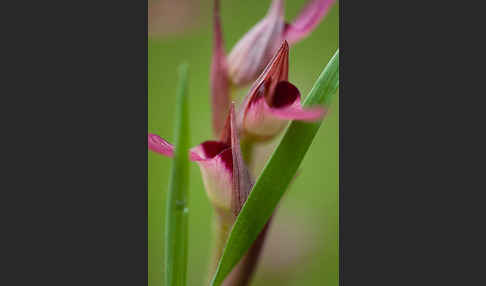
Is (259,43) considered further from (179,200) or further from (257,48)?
(179,200)

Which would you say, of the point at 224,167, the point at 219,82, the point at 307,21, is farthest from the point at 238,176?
the point at 307,21

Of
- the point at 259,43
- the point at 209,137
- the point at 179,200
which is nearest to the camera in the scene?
the point at 179,200

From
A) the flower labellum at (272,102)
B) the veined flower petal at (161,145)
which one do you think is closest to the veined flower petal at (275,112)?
the flower labellum at (272,102)

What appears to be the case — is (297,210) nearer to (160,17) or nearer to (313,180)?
(313,180)

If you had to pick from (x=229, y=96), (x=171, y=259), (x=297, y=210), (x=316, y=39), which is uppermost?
(x=316, y=39)

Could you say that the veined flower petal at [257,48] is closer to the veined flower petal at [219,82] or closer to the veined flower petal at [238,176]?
the veined flower petal at [219,82]

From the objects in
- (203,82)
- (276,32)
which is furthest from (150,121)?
(276,32)
